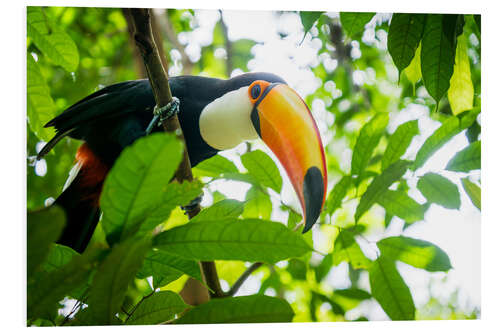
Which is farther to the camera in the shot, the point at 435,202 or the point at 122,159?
the point at 435,202

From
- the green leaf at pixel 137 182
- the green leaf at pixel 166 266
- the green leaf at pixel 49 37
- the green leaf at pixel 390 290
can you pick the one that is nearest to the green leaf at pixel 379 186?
the green leaf at pixel 390 290

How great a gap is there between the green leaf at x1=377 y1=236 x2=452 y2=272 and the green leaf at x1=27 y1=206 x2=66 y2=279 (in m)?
1.25

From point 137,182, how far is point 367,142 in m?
1.17

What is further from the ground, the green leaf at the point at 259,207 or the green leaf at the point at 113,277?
the green leaf at the point at 113,277

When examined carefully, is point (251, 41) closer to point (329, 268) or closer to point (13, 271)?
point (329, 268)

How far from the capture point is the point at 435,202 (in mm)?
1890

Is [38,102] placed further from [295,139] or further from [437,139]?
[437,139]

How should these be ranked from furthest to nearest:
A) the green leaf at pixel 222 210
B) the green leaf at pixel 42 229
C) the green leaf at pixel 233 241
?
the green leaf at pixel 222 210 → the green leaf at pixel 233 241 → the green leaf at pixel 42 229

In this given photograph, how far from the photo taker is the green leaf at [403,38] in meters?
1.73

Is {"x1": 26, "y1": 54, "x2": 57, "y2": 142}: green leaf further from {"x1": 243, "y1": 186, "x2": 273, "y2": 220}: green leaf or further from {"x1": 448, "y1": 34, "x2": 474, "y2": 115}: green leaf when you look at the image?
{"x1": 448, "y1": 34, "x2": 474, "y2": 115}: green leaf

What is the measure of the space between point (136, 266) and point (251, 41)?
4.30ft

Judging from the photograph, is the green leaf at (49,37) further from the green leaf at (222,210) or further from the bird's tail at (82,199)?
the green leaf at (222,210)

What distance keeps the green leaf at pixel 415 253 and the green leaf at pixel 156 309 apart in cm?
80
